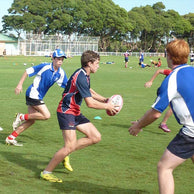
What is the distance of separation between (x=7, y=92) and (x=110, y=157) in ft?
39.1

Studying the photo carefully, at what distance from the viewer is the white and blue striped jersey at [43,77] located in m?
8.87

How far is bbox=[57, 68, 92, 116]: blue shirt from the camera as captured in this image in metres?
6.51

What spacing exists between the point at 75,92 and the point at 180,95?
2.22 m

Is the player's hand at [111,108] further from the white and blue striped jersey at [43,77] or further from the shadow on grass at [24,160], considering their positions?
the white and blue striped jersey at [43,77]

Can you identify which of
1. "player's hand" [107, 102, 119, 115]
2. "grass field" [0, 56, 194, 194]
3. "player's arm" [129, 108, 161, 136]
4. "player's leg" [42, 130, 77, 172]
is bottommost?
"grass field" [0, 56, 194, 194]

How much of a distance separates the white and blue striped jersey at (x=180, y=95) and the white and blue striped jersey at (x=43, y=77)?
4154 millimetres

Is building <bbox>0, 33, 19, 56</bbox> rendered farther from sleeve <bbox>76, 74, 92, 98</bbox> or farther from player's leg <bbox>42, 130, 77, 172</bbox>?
sleeve <bbox>76, 74, 92, 98</bbox>

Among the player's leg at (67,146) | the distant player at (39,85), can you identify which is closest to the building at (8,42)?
the distant player at (39,85)

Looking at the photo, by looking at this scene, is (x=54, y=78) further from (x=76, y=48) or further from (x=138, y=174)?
(x=76, y=48)

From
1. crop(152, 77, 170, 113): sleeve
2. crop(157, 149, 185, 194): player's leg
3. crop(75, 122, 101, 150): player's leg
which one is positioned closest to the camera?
crop(152, 77, 170, 113): sleeve

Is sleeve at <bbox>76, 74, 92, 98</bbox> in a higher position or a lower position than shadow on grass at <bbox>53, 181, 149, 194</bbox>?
higher

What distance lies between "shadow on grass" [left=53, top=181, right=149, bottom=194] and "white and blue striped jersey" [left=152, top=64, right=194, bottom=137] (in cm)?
183

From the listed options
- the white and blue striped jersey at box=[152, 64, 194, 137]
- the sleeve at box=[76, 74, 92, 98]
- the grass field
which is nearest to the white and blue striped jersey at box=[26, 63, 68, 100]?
the grass field

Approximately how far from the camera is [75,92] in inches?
265
